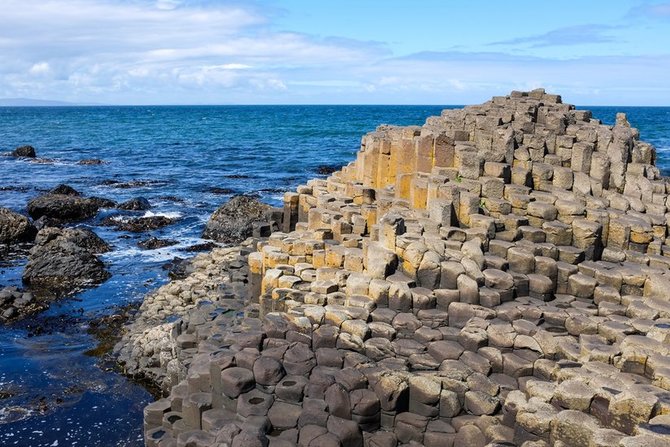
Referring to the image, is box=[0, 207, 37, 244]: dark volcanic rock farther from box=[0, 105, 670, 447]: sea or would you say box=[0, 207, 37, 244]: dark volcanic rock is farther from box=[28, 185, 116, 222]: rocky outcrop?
box=[28, 185, 116, 222]: rocky outcrop

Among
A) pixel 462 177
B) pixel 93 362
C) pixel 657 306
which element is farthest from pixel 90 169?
pixel 657 306

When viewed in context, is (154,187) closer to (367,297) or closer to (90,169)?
(90,169)

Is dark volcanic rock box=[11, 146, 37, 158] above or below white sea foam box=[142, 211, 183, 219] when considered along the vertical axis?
above

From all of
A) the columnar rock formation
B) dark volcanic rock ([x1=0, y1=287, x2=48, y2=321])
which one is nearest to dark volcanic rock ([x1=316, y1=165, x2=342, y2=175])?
dark volcanic rock ([x1=0, y1=287, x2=48, y2=321])

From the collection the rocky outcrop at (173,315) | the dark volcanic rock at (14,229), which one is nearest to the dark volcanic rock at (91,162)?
the dark volcanic rock at (14,229)

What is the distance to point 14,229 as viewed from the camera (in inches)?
1076

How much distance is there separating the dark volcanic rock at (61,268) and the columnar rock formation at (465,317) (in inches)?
313

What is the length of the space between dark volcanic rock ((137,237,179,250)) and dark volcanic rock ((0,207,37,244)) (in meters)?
4.80

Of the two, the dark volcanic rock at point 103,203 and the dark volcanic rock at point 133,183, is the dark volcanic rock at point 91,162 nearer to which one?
the dark volcanic rock at point 133,183

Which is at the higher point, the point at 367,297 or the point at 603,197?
the point at 603,197

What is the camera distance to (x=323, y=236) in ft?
50.1

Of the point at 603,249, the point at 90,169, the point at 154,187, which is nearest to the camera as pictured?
the point at 603,249

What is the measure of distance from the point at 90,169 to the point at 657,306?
160 feet

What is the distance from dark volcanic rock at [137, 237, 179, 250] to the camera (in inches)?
1059
